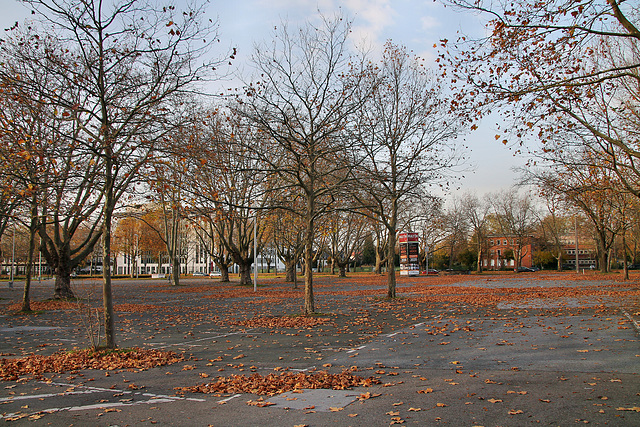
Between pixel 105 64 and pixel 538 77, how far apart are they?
9.34m

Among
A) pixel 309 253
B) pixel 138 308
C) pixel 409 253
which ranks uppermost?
pixel 309 253

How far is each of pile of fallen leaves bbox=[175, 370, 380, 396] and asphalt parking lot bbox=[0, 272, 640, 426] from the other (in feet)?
0.67

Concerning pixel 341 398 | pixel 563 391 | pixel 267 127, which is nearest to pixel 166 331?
pixel 267 127

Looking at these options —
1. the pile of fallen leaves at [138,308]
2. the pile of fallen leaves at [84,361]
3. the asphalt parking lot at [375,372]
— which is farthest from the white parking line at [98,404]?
the pile of fallen leaves at [138,308]

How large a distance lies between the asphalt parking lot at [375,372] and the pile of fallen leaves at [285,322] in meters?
0.21

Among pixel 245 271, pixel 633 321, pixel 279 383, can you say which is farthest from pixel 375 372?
pixel 245 271

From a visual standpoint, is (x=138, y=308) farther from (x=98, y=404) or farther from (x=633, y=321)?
(x=633, y=321)

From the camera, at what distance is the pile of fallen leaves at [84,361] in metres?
8.12

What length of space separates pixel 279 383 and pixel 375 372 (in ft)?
5.43

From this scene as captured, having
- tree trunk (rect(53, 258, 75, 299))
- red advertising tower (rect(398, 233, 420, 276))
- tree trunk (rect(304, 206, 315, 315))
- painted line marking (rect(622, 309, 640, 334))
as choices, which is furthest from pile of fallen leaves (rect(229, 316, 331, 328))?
red advertising tower (rect(398, 233, 420, 276))

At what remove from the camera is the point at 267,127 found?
14.3 metres

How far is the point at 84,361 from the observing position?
29.0 feet

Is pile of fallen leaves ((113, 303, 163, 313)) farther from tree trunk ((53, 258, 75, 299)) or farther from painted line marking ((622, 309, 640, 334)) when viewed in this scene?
painted line marking ((622, 309, 640, 334))

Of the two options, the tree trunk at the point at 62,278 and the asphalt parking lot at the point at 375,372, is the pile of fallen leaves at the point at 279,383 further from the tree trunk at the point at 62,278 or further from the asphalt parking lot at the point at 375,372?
the tree trunk at the point at 62,278
